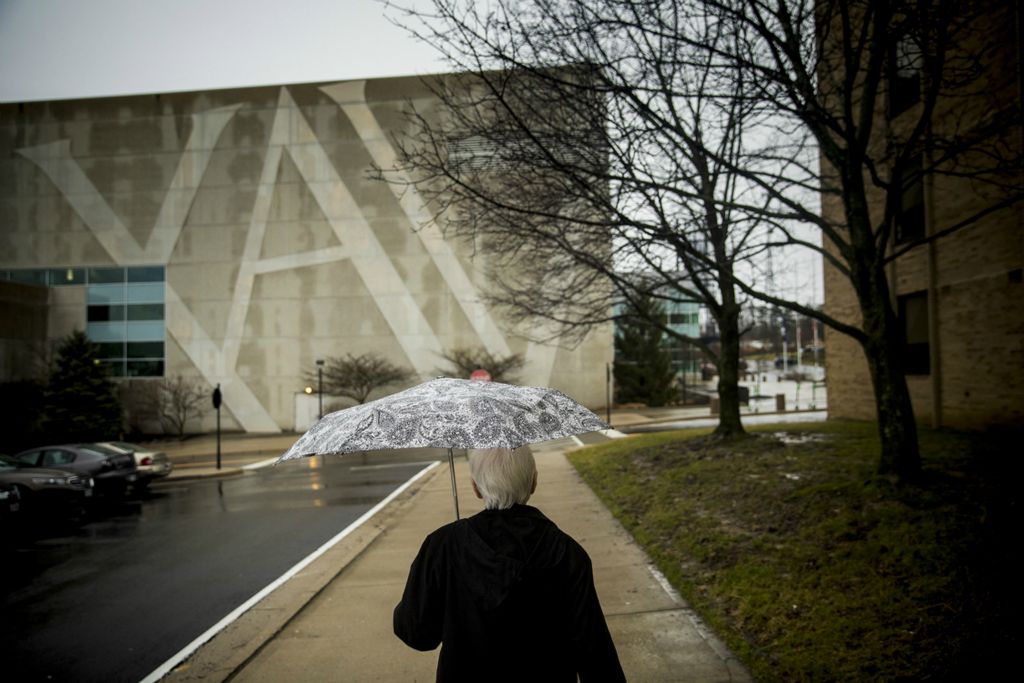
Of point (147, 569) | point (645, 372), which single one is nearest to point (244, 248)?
point (645, 372)

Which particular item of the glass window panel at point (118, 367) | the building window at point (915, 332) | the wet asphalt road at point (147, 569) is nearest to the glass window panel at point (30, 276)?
the glass window panel at point (118, 367)

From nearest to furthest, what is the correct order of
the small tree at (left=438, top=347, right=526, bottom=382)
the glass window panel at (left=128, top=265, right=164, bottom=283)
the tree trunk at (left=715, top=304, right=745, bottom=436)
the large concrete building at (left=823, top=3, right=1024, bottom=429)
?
the large concrete building at (left=823, top=3, right=1024, bottom=429)
the tree trunk at (left=715, top=304, right=745, bottom=436)
the small tree at (left=438, top=347, right=526, bottom=382)
the glass window panel at (left=128, top=265, right=164, bottom=283)

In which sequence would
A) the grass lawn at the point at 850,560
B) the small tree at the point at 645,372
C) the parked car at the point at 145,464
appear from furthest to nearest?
1. the small tree at the point at 645,372
2. the parked car at the point at 145,464
3. the grass lawn at the point at 850,560

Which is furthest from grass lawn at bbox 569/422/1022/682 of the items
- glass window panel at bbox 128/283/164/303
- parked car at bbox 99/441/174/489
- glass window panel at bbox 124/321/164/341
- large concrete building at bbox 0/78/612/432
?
glass window panel at bbox 128/283/164/303

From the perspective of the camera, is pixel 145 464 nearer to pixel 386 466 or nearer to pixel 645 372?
pixel 386 466

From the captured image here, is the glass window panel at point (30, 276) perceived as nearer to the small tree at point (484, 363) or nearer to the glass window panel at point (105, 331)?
the glass window panel at point (105, 331)

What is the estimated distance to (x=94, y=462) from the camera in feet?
47.9

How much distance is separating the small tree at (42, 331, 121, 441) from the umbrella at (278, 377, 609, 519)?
1337 inches

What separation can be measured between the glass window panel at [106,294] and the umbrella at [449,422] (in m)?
41.2

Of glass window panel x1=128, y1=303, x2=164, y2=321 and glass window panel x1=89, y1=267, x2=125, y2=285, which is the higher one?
glass window panel x1=89, y1=267, x2=125, y2=285

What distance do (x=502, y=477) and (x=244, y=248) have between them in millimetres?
38067

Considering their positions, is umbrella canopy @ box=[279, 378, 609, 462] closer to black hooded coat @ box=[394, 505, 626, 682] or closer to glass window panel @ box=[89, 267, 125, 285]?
black hooded coat @ box=[394, 505, 626, 682]

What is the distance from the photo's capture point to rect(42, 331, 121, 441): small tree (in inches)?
1191

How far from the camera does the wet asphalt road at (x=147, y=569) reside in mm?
5359
